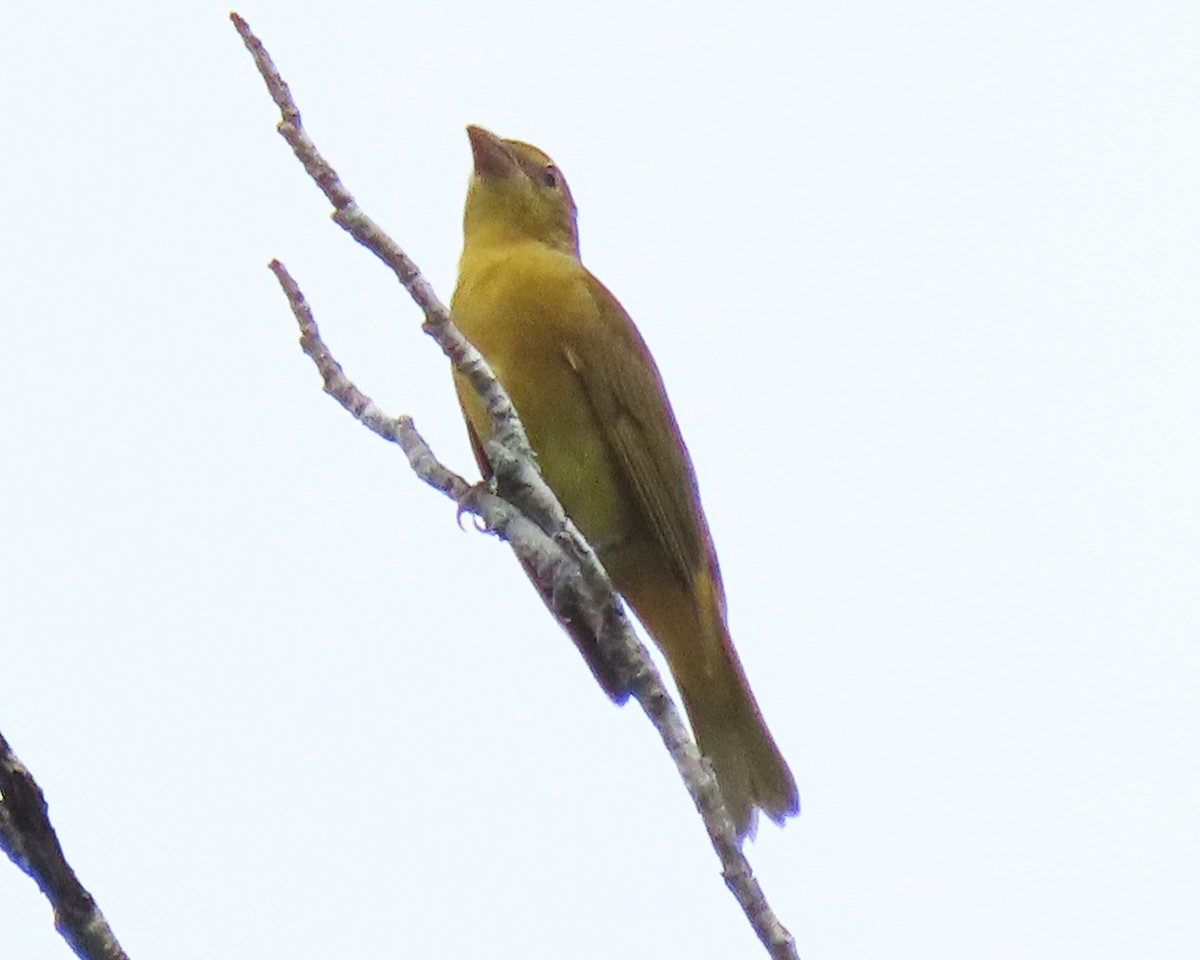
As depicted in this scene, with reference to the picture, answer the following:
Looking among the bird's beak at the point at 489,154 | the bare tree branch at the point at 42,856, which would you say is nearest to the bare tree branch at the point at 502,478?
the bare tree branch at the point at 42,856

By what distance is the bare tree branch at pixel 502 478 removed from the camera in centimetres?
321

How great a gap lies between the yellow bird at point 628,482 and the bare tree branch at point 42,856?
11.4 ft

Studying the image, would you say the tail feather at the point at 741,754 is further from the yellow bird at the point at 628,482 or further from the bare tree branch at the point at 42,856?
the bare tree branch at the point at 42,856

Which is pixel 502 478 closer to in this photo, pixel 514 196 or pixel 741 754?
pixel 741 754

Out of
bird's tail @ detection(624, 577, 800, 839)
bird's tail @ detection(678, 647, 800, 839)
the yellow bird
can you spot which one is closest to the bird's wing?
the yellow bird

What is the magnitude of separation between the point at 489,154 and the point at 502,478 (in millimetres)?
3185

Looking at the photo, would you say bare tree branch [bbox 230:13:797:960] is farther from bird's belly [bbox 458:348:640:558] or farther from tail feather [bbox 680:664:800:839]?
tail feather [bbox 680:664:800:839]

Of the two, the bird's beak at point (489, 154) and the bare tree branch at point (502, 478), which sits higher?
the bird's beak at point (489, 154)

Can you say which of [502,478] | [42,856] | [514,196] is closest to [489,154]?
[514,196]

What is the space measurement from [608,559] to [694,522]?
329 millimetres

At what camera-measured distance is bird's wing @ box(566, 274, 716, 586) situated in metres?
5.66

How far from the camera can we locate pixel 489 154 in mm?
6625

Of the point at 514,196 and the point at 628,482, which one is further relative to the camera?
the point at 514,196

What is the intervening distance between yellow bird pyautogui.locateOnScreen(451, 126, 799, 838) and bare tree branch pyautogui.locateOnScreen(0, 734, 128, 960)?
3.48m
